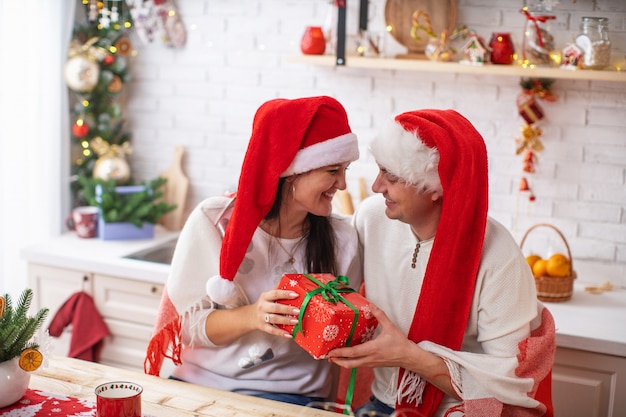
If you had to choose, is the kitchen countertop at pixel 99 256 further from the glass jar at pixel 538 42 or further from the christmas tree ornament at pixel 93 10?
the glass jar at pixel 538 42

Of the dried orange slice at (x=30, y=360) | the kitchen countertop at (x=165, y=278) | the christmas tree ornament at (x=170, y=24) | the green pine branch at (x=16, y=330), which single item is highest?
the christmas tree ornament at (x=170, y=24)

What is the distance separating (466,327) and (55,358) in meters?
1.07

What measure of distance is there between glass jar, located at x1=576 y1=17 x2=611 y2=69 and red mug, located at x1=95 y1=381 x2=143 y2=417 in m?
1.92

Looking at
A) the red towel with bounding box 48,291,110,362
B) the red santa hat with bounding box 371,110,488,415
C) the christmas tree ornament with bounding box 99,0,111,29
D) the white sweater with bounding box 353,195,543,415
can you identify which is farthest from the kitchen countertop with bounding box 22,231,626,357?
the christmas tree ornament with bounding box 99,0,111,29

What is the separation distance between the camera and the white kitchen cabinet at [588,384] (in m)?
2.33

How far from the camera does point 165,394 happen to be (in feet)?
Result: 5.55

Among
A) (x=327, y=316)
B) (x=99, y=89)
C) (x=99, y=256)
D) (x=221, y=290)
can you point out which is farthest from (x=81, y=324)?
(x=327, y=316)

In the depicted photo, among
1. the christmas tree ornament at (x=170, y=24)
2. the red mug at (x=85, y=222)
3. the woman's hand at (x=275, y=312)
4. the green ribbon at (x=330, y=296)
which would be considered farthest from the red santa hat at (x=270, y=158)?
the christmas tree ornament at (x=170, y=24)

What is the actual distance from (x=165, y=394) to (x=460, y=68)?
1597 mm

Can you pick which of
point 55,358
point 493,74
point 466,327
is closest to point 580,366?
point 466,327

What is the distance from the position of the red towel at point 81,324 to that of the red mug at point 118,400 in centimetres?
153

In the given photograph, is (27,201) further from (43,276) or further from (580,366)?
(580,366)

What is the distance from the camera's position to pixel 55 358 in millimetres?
1854

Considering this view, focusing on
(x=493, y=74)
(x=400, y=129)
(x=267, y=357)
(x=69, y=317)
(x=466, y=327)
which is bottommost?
(x=69, y=317)
